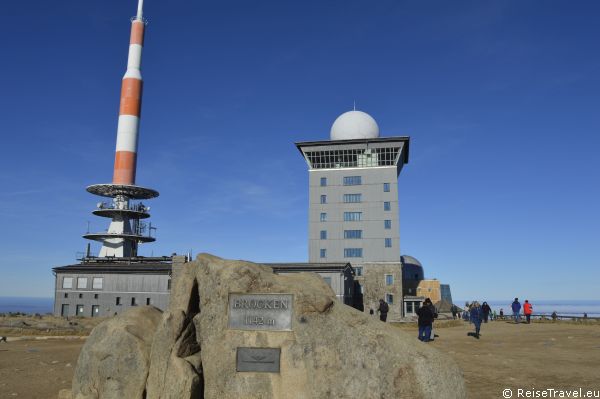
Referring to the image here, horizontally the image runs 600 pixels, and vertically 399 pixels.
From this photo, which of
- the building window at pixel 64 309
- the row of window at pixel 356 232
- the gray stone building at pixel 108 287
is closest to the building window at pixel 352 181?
the row of window at pixel 356 232

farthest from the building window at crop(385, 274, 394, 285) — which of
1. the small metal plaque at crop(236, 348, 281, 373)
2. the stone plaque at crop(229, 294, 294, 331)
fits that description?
the small metal plaque at crop(236, 348, 281, 373)

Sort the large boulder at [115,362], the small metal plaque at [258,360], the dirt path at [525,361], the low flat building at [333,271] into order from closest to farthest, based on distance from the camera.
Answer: the small metal plaque at [258,360] < the large boulder at [115,362] < the dirt path at [525,361] < the low flat building at [333,271]

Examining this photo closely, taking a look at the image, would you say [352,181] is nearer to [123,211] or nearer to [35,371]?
[123,211]

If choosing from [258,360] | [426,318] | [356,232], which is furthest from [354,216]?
[258,360]

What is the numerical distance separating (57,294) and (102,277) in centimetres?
663

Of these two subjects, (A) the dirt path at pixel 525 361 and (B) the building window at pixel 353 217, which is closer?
(A) the dirt path at pixel 525 361

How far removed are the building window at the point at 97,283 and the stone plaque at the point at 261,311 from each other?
174 ft

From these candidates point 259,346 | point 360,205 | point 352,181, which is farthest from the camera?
point 352,181

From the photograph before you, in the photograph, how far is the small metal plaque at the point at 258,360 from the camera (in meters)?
9.38

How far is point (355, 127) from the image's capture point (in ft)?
220

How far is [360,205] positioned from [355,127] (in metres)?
12.4

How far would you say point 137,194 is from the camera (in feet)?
216

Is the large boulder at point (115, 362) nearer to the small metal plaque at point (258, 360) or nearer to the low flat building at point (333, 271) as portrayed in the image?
the small metal plaque at point (258, 360)

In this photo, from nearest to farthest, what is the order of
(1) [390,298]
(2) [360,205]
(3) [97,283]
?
(3) [97,283] < (1) [390,298] < (2) [360,205]
